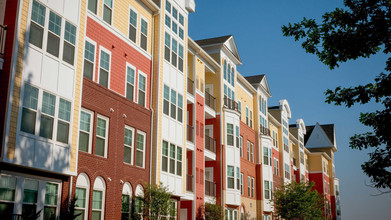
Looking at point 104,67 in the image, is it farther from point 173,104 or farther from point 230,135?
point 230,135

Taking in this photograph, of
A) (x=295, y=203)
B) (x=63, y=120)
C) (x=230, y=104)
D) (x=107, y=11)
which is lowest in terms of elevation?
(x=295, y=203)

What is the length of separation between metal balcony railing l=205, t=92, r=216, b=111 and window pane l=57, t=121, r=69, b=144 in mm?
19924

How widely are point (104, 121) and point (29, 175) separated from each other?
6.10 m

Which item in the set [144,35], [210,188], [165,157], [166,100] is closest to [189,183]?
[210,188]

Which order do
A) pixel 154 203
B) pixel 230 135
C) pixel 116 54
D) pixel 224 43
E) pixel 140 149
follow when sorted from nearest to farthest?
pixel 116 54 < pixel 154 203 < pixel 140 149 < pixel 230 135 < pixel 224 43

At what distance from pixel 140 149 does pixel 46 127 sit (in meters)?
8.56

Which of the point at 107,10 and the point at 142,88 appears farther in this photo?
the point at 142,88

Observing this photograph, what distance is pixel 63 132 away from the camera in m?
19.0

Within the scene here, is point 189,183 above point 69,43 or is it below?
below

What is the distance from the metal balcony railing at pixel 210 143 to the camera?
37.1m

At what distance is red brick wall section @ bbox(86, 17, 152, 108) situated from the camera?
22891 millimetres

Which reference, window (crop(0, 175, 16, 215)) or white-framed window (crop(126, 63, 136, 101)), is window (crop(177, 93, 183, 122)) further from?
window (crop(0, 175, 16, 215))

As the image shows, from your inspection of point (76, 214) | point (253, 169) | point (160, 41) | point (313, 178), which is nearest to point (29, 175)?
point (76, 214)

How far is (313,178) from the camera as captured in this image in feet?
263
